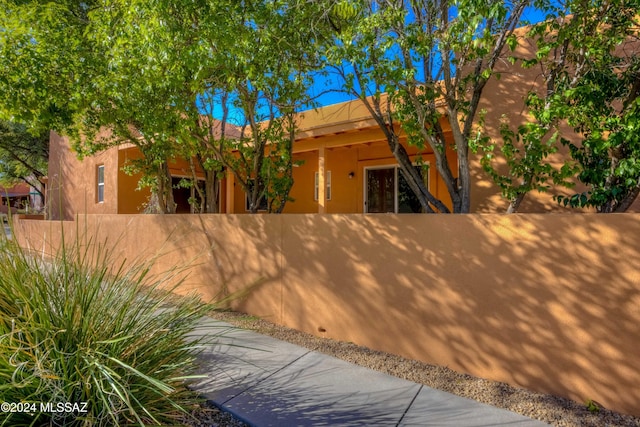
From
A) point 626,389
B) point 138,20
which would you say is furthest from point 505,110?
point 138,20

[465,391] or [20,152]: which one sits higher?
[20,152]

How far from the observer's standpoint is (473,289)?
3717mm

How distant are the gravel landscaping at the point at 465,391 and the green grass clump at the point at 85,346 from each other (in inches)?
22.4

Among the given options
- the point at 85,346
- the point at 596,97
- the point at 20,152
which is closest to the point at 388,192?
the point at 596,97

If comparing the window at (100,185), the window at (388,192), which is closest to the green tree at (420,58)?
the window at (388,192)

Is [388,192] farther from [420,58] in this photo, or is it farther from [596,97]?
[596,97]

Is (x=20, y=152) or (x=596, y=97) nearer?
(x=596, y=97)

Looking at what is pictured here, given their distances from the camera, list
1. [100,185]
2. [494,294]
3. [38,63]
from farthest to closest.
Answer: [100,185] → [38,63] → [494,294]

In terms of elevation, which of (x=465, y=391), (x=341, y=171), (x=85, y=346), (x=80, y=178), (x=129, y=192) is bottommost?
(x=465, y=391)

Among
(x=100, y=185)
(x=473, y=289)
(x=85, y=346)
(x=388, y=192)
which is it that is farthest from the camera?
(x=100, y=185)

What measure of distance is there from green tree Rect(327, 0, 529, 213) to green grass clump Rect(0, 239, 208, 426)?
129 inches

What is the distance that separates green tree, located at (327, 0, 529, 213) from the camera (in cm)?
408

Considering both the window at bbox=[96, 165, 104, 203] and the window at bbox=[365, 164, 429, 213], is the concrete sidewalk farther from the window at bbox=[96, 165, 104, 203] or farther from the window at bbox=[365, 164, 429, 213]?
the window at bbox=[96, 165, 104, 203]

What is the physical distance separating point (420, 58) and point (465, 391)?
3991 millimetres
